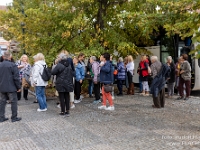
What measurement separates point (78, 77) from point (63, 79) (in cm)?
183

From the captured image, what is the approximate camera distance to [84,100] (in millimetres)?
10367

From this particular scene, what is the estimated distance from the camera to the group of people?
6953mm

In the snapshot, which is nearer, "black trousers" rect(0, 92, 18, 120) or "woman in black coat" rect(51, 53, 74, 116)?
"black trousers" rect(0, 92, 18, 120)

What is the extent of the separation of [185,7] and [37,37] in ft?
23.9

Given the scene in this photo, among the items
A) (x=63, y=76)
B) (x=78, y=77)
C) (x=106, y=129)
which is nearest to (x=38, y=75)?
A: (x=63, y=76)

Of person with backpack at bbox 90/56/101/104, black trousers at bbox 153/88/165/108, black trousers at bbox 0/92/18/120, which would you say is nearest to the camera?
black trousers at bbox 0/92/18/120

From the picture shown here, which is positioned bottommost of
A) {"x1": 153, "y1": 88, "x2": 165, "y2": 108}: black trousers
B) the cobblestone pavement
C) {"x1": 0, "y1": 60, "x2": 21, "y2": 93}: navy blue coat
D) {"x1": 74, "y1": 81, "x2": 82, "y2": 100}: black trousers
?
the cobblestone pavement

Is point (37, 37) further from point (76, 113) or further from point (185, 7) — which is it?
point (185, 7)

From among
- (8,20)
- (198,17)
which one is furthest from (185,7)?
(8,20)

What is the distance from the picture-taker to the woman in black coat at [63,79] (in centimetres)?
742

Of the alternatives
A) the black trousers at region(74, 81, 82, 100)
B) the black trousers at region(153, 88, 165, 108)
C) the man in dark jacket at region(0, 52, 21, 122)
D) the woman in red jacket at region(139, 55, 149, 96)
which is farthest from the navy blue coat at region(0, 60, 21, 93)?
the woman in red jacket at region(139, 55, 149, 96)

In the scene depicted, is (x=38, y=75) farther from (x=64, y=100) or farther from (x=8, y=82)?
(x=8, y=82)

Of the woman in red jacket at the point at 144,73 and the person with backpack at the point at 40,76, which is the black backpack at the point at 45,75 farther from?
the woman in red jacket at the point at 144,73

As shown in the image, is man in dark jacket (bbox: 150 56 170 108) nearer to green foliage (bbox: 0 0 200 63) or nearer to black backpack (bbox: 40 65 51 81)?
green foliage (bbox: 0 0 200 63)
